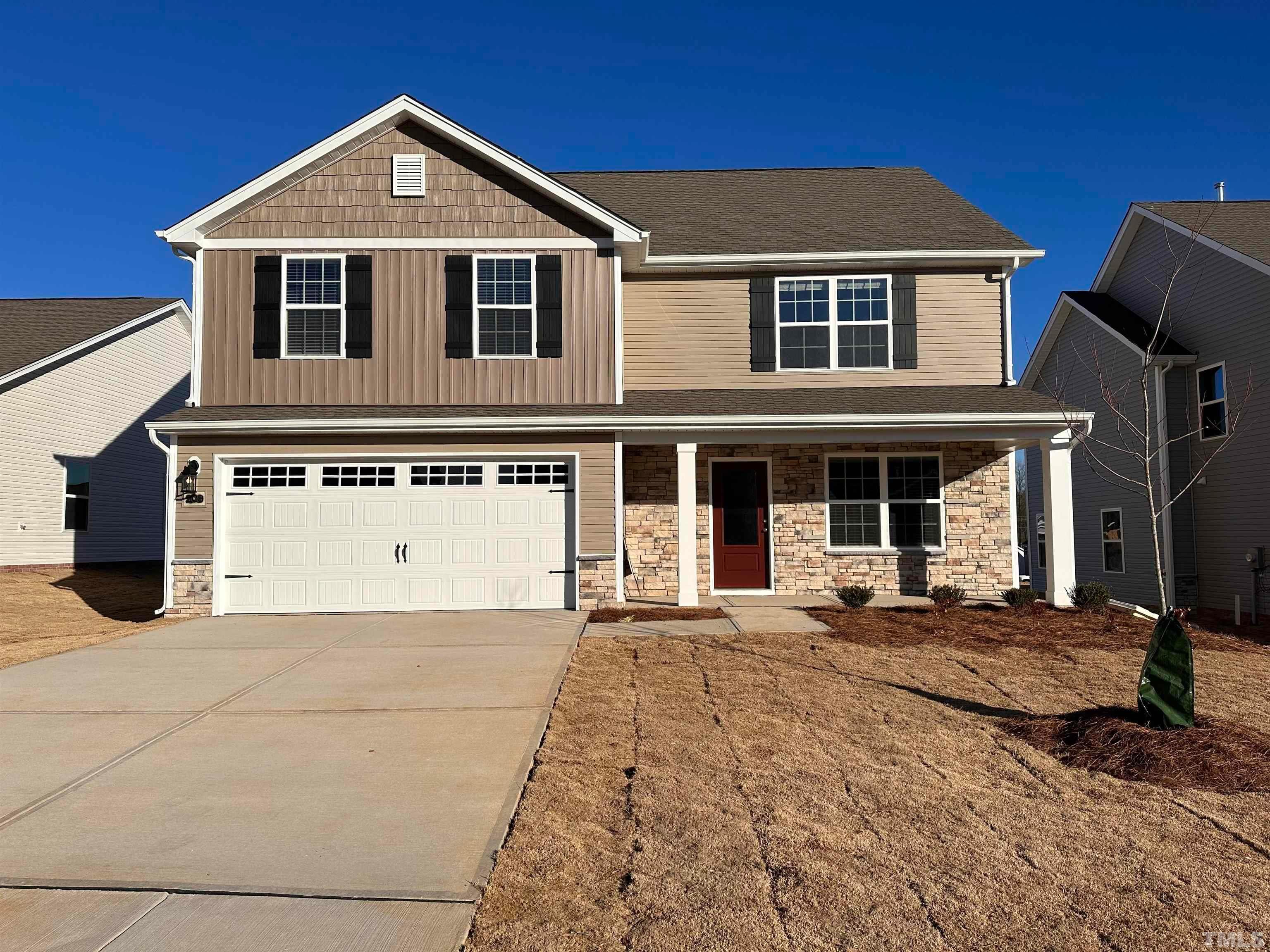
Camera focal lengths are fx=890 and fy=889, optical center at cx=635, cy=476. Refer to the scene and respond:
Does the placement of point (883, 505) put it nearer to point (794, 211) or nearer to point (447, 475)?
A: point (794, 211)

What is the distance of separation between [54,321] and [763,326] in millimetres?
17121

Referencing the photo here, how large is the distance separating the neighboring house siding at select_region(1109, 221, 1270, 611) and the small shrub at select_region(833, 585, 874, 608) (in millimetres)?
6953

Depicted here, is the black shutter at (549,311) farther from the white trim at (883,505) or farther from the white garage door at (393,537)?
the white trim at (883,505)

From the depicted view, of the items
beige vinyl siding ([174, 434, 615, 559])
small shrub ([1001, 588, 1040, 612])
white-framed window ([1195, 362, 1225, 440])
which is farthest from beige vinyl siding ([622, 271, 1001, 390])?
white-framed window ([1195, 362, 1225, 440])

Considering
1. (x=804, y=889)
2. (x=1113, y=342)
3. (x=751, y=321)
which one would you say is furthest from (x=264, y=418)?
(x=1113, y=342)

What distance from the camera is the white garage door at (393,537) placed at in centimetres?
1225

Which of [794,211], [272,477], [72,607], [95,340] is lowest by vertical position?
[72,607]

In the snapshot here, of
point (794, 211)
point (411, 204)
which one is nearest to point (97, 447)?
point (411, 204)

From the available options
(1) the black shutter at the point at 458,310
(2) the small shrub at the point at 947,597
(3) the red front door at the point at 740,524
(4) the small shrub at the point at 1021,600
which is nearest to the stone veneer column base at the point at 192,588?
(1) the black shutter at the point at 458,310

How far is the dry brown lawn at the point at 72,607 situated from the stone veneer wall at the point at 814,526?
697 centimetres

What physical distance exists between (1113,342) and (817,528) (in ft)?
25.4

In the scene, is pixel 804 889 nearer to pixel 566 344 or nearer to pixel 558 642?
pixel 558 642

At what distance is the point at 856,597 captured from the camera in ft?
39.3

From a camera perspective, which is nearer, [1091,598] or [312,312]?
[1091,598]
